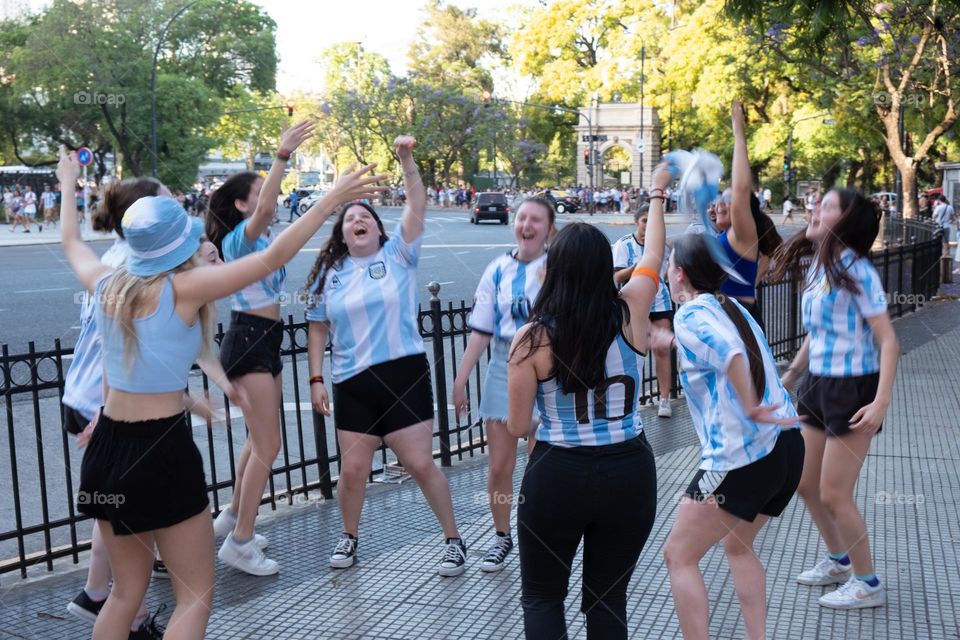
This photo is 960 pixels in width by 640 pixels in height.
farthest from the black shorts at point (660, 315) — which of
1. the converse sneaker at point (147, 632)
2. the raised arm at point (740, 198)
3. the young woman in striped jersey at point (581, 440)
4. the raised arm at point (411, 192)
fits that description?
the converse sneaker at point (147, 632)

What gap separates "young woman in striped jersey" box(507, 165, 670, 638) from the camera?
3104 millimetres

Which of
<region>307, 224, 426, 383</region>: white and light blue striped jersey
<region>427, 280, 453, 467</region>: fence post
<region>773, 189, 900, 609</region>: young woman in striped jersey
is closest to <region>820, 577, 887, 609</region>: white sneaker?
<region>773, 189, 900, 609</region>: young woman in striped jersey

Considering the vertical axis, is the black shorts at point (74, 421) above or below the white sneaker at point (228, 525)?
above

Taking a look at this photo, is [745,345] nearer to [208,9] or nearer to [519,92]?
[208,9]

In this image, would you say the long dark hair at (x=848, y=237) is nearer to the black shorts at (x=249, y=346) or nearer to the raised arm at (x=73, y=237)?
the black shorts at (x=249, y=346)

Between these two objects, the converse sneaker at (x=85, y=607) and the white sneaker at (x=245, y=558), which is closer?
the converse sneaker at (x=85, y=607)

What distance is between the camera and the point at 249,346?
4.60m

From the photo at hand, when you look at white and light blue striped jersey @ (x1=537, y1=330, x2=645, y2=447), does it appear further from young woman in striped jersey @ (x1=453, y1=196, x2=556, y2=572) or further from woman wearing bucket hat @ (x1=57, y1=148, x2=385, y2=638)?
young woman in striped jersey @ (x1=453, y1=196, x2=556, y2=572)

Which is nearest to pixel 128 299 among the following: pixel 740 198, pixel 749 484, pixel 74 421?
pixel 74 421

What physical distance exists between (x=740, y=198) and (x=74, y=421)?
288 centimetres

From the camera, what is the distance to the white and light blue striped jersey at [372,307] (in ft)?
15.3

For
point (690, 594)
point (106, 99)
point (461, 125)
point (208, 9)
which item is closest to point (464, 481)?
point (690, 594)

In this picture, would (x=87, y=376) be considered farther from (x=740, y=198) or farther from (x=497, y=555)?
(x=740, y=198)

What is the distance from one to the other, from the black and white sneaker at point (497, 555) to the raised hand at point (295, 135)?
2.16 metres
